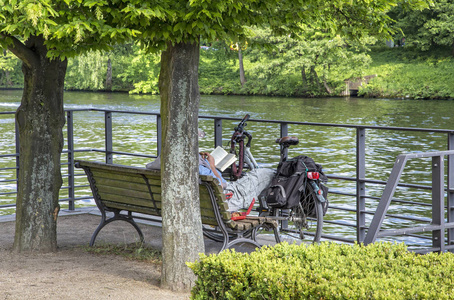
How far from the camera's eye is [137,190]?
18.3ft

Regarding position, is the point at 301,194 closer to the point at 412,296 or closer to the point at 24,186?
the point at 24,186

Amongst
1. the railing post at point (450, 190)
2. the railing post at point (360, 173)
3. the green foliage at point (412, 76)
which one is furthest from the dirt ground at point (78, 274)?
the green foliage at point (412, 76)

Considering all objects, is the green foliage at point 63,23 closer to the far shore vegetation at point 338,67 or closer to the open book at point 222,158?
the open book at point 222,158

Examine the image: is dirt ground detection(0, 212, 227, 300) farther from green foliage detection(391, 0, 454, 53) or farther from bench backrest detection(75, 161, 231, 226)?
green foliage detection(391, 0, 454, 53)

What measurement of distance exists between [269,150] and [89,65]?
97.6ft

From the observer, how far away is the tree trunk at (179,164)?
466 cm

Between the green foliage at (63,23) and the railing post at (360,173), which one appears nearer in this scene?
the green foliage at (63,23)

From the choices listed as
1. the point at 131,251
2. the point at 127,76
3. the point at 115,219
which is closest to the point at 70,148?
the point at 115,219

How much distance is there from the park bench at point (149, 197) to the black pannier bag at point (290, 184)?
17.3 inches

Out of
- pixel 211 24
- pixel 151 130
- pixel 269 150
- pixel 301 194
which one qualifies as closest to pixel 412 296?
pixel 211 24

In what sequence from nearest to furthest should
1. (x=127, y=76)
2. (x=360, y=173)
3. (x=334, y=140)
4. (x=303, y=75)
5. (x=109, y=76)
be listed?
1. (x=360, y=173)
2. (x=334, y=140)
3. (x=303, y=75)
4. (x=109, y=76)
5. (x=127, y=76)

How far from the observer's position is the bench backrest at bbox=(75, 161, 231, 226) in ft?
16.7

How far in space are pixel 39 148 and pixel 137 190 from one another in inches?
39.9

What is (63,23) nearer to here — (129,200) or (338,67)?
(129,200)
